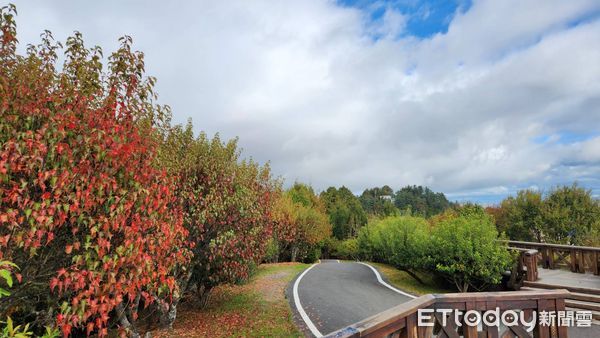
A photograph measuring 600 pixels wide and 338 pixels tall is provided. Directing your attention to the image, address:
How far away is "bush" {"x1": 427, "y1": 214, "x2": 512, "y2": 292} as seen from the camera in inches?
526

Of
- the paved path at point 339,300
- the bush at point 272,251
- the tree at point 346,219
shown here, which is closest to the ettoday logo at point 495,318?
the paved path at point 339,300

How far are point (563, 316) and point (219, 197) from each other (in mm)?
8379

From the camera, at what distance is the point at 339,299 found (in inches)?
508

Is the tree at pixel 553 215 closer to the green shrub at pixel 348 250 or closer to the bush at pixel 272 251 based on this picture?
the green shrub at pixel 348 250

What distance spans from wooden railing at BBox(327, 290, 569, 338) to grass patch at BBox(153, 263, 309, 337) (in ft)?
17.6

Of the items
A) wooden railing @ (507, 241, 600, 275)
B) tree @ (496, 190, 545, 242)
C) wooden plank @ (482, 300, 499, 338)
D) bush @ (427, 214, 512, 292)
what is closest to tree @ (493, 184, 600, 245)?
tree @ (496, 190, 545, 242)

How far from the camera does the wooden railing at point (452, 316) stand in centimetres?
374

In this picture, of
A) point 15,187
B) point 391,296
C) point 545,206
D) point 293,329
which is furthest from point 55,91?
point 545,206

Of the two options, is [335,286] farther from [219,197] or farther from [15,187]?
[15,187]

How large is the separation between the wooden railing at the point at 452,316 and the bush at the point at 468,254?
27.7 feet

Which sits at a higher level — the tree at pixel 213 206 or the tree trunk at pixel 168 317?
the tree at pixel 213 206

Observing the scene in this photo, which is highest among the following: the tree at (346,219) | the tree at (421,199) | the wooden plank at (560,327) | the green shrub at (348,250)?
the tree at (421,199)

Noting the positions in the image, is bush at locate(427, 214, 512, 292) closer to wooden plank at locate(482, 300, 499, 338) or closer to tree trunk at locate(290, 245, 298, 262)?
wooden plank at locate(482, 300, 499, 338)

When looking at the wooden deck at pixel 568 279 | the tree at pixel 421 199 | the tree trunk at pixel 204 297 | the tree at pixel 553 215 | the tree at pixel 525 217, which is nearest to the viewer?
the wooden deck at pixel 568 279
